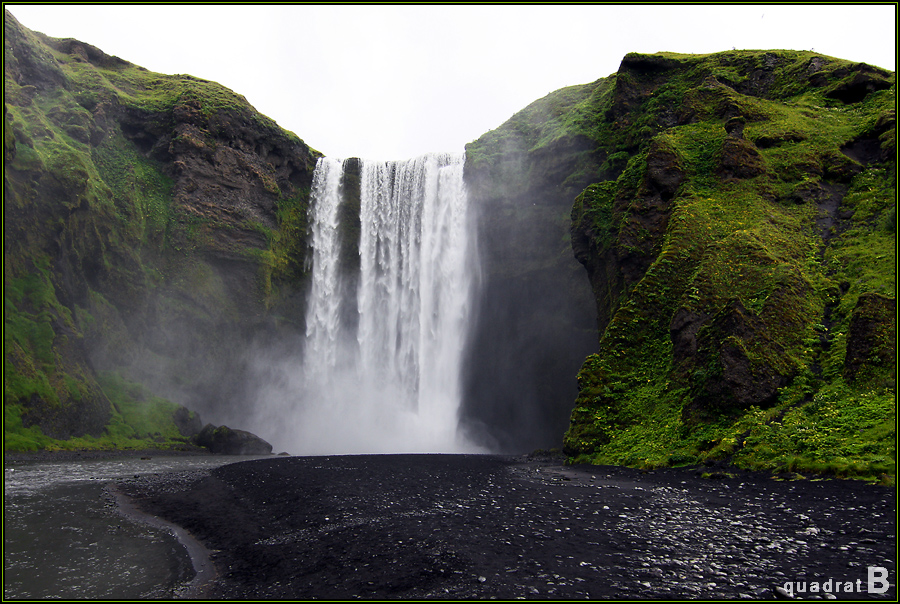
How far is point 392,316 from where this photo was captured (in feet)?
145

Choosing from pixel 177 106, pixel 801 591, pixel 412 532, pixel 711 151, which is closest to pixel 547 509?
pixel 412 532

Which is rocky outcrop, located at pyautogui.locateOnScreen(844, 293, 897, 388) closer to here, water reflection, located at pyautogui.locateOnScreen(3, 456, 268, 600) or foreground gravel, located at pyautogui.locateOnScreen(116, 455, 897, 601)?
foreground gravel, located at pyautogui.locateOnScreen(116, 455, 897, 601)

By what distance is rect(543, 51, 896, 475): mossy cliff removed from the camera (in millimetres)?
14703

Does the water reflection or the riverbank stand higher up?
the water reflection

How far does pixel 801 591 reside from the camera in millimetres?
6348

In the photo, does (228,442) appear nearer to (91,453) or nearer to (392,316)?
(91,453)

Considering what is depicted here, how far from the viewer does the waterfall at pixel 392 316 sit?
135 feet

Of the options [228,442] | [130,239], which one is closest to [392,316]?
[228,442]

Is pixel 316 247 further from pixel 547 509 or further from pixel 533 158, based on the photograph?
pixel 547 509

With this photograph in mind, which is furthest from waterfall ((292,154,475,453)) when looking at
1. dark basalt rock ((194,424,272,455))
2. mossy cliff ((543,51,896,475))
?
mossy cliff ((543,51,896,475))

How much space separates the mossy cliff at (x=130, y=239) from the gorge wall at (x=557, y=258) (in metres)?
0.18

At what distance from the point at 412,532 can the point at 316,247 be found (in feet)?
138

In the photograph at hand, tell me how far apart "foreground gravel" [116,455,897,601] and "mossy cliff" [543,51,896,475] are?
2763 mm

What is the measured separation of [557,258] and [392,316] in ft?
50.3
